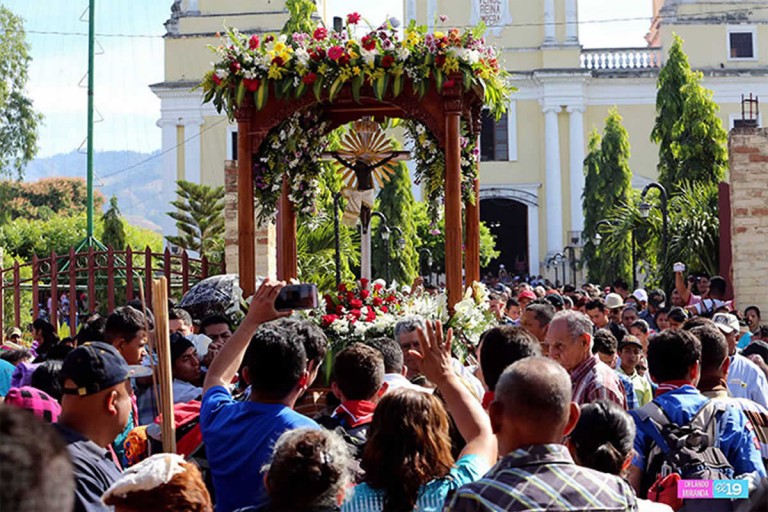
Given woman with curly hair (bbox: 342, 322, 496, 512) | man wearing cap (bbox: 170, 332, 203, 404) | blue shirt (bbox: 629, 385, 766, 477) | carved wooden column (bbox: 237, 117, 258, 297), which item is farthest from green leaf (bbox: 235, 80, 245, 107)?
woman with curly hair (bbox: 342, 322, 496, 512)

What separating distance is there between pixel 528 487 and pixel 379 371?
1701 millimetres

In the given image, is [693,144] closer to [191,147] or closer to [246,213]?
[246,213]

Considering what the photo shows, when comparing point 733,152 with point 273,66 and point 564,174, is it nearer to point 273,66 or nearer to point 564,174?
point 273,66

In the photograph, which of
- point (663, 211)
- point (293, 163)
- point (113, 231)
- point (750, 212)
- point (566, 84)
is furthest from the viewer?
point (566, 84)

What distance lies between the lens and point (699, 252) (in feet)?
A: 67.1

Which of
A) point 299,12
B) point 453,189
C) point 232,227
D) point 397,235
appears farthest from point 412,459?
point 397,235

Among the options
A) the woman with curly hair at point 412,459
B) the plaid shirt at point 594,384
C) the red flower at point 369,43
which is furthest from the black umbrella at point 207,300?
the woman with curly hair at point 412,459

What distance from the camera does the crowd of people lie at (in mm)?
3174

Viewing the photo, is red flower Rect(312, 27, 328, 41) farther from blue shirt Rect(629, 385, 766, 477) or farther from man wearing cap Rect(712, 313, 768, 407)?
blue shirt Rect(629, 385, 766, 477)

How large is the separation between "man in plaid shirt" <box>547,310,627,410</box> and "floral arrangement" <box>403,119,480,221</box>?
4603 mm

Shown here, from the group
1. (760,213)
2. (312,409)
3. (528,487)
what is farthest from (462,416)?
(760,213)

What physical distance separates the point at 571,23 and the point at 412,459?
4490 centimetres

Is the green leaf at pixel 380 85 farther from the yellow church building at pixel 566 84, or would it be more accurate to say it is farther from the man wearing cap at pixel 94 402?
the yellow church building at pixel 566 84

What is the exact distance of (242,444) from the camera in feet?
13.8
